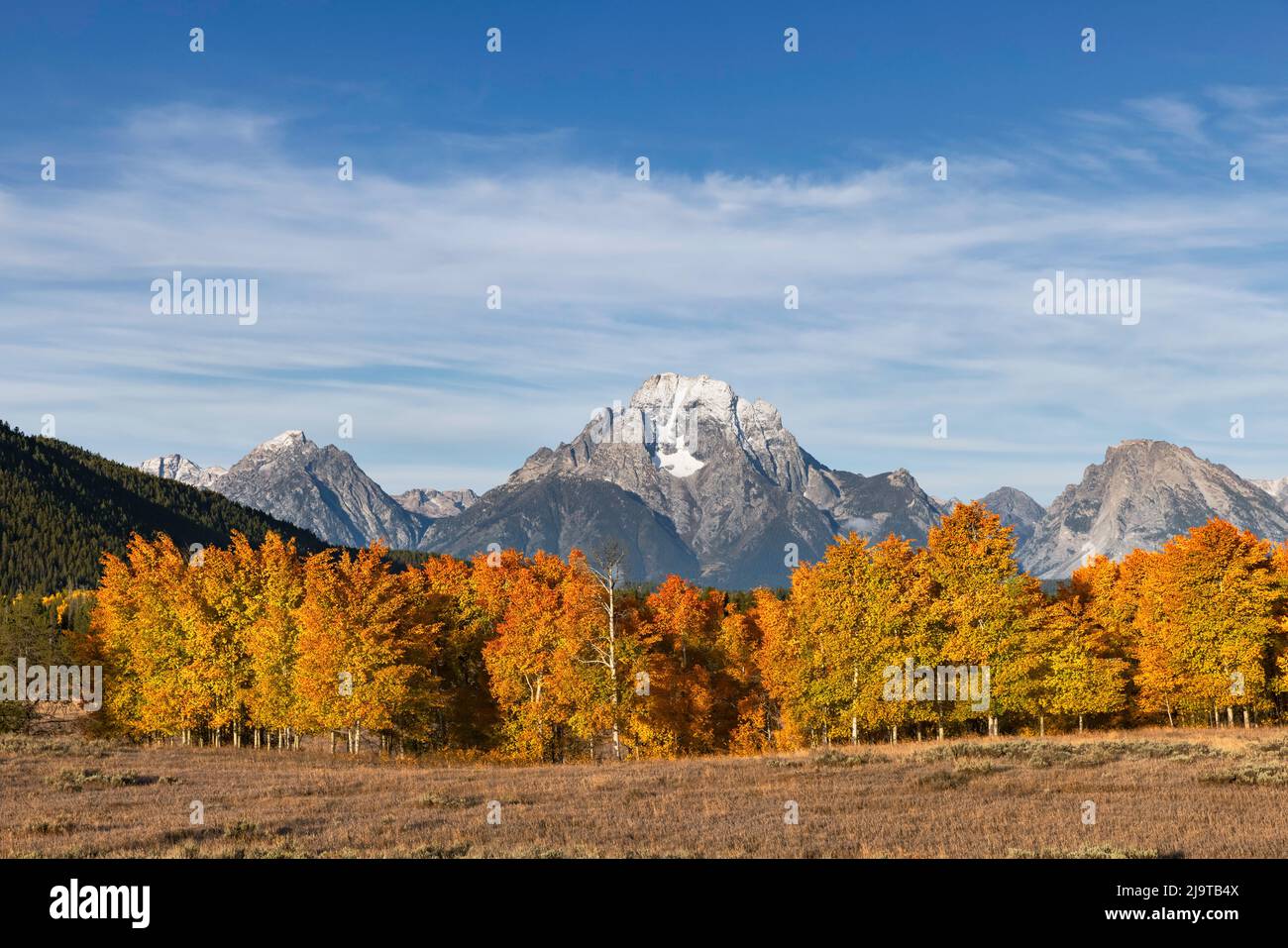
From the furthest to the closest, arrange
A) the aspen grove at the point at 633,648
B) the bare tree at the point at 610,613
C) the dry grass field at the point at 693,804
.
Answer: the bare tree at the point at 610,613 → the aspen grove at the point at 633,648 → the dry grass field at the point at 693,804

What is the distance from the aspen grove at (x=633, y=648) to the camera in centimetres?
6106

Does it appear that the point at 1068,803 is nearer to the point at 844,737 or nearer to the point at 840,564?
the point at 840,564

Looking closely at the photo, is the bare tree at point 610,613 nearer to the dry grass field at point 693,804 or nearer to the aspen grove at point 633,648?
the aspen grove at point 633,648

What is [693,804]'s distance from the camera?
32312 millimetres

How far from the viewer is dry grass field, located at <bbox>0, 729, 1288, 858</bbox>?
23.7 metres

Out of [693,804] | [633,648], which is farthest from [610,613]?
[693,804]

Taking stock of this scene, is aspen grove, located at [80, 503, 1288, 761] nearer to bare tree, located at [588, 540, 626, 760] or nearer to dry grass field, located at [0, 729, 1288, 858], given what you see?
bare tree, located at [588, 540, 626, 760]

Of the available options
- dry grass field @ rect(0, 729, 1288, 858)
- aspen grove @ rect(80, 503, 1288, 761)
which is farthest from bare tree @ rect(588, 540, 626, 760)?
dry grass field @ rect(0, 729, 1288, 858)

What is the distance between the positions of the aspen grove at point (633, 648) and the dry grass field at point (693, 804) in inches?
372

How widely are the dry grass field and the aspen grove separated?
944 centimetres

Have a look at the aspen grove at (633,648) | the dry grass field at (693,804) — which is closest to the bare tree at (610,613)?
the aspen grove at (633,648)

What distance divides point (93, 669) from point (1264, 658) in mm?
80302
